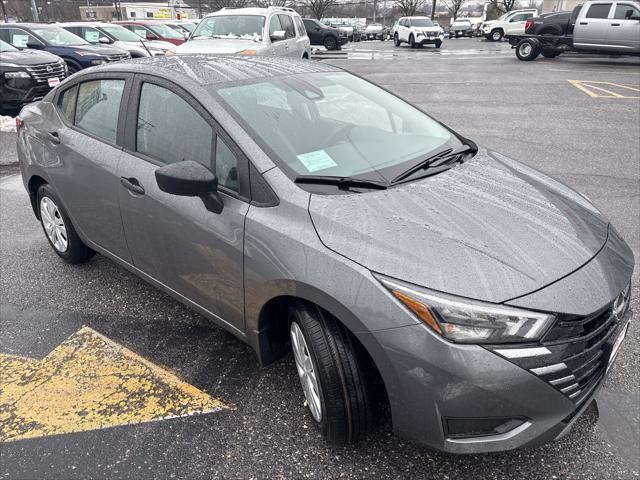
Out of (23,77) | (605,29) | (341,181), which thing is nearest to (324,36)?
(605,29)

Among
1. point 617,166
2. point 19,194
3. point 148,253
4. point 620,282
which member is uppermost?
point 620,282

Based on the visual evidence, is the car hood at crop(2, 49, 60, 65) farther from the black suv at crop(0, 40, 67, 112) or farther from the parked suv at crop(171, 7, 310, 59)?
the parked suv at crop(171, 7, 310, 59)

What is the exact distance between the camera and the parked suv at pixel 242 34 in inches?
378

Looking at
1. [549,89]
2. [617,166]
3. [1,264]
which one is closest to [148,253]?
[1,264]

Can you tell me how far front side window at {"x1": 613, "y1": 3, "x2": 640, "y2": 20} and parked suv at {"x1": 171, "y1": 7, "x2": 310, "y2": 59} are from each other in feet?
37.1

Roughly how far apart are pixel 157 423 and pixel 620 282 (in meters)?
2.16

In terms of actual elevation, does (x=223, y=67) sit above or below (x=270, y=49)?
above

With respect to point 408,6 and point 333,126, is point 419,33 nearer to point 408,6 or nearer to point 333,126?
point 333,126

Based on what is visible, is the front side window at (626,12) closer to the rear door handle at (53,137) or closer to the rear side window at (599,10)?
the rear side window at (599,10)

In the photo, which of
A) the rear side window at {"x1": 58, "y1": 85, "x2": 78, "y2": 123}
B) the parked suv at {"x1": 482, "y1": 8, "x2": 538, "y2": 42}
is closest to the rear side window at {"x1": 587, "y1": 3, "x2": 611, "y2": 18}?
the parked suv at {"x1": 482, "y1": 8, "x2": 538, "y2": 42}

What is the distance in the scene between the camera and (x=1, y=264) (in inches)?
158

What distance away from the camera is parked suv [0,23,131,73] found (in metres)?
11.9

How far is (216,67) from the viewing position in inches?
112

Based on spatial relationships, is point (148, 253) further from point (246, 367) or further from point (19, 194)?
point (19, 194)
